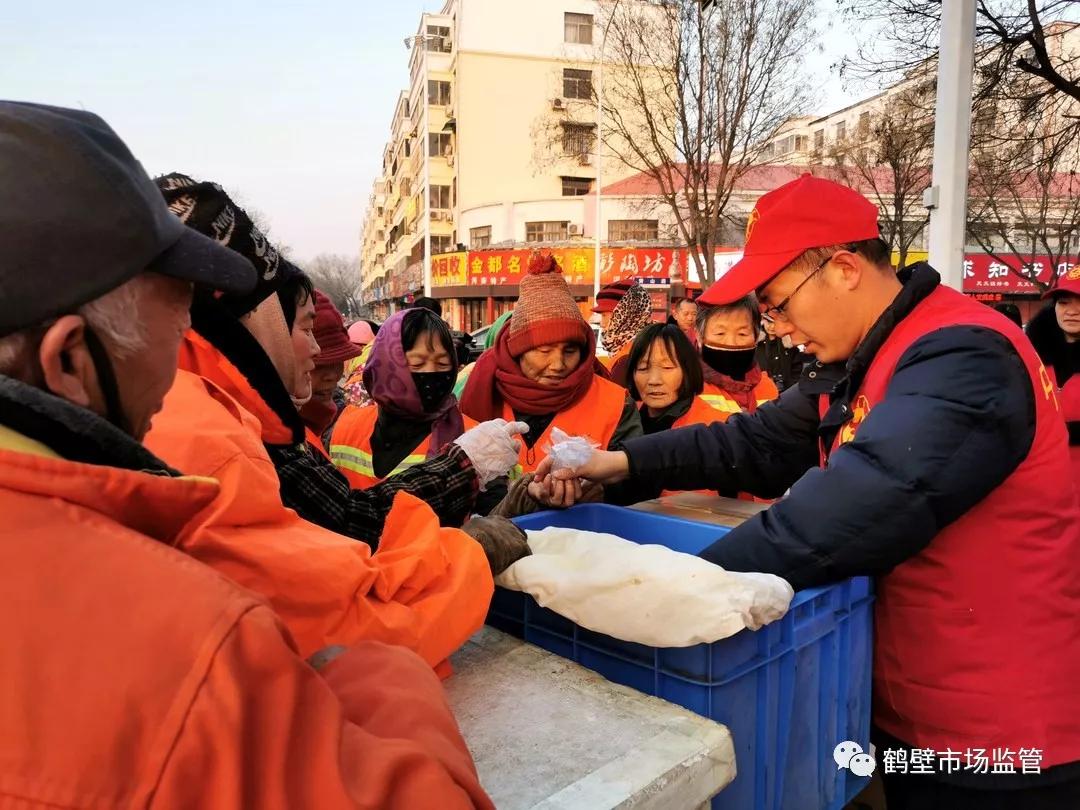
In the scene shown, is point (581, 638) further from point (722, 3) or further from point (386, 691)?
point (722, 3)

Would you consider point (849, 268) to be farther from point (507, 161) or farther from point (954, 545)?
point (507, 161)

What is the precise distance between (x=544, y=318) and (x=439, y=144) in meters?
38.0

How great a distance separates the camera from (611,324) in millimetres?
5719

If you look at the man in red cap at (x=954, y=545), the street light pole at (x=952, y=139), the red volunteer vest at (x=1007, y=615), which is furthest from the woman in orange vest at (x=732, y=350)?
the red volunteer vest at (x=1007, y=615)

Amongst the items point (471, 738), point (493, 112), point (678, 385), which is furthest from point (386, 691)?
point (493, 112)

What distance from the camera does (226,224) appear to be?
5.08ft

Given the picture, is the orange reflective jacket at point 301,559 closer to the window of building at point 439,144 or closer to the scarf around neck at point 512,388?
the scarf around neck at point 512,388

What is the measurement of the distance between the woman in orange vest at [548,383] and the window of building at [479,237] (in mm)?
28380

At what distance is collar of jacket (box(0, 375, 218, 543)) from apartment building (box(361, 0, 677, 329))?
25924 millimetres

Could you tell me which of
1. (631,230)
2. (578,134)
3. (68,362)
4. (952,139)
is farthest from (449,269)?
(68,362)

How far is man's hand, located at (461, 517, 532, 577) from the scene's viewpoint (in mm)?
1433

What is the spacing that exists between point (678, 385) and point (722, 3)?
12827mm

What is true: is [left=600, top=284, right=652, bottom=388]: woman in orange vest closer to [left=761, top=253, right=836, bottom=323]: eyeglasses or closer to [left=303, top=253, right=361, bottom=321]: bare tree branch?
[left=761, top=253, right=836, bottom=323]: eyeglasses

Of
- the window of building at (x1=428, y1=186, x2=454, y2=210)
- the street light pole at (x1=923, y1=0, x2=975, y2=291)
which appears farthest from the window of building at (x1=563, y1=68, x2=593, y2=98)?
the street light pole at (x1=923, y1=0, x2=975, y2=291)
